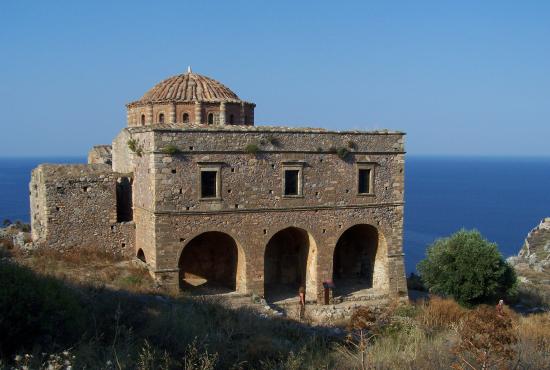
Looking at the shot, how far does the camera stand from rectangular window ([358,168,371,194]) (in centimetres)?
2227

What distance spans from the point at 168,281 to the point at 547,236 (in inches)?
1782

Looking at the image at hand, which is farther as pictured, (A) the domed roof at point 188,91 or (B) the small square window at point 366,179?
(A) the domed roof at point 188,91

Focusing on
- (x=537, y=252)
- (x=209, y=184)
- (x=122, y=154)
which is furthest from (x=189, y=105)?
(x=537, y=252)

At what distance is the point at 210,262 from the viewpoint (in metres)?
22.4

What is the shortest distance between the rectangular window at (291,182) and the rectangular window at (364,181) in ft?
9.17

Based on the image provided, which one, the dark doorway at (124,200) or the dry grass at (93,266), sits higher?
the dark doorway at (124,200)

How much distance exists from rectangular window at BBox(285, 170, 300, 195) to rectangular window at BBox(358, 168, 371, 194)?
9.17 ft

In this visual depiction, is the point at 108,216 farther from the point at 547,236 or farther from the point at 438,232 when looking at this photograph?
the point at 438,232

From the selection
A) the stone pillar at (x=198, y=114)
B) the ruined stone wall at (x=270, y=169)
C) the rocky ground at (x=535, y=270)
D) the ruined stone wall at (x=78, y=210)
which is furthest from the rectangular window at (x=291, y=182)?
the rocky ground at (x=535, y=270)

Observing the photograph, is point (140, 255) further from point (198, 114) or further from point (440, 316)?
point (440, 316)

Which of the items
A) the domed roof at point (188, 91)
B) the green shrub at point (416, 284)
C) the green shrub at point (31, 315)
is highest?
the domed roof at point (188, 91)

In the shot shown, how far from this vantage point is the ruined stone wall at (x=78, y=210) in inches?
781

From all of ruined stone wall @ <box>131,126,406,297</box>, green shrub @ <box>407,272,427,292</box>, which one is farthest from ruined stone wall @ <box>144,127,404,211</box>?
green shrub @ <box>407,272,427,292</box>

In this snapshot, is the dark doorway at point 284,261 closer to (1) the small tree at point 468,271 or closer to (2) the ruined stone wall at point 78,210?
(1) the small tree at point 468,271
